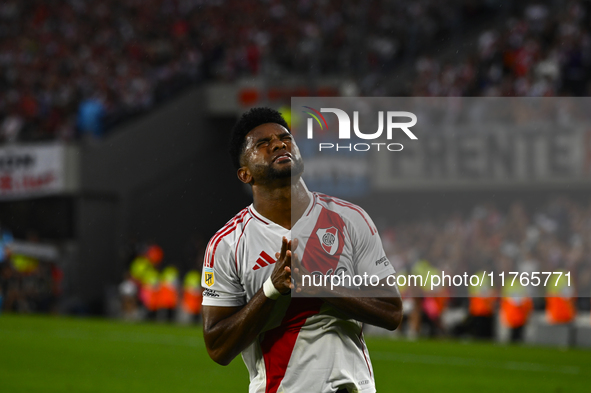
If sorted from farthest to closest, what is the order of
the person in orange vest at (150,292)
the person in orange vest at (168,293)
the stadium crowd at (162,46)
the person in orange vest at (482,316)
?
the stadium crowd at (162,46)
the person in orange vest at (150,292)
the person in orange vest at (168,293)
the person in orange vest at (482,316)

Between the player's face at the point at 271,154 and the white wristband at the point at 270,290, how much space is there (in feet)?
1.56

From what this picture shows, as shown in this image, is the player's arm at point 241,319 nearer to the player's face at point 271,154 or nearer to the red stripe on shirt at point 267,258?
the red stripe on shirt at point 267,258

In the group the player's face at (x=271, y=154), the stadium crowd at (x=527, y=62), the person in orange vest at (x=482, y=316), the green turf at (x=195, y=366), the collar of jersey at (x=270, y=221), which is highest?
the stadium crowd at (x=527, y=62)

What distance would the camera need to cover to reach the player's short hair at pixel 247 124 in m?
3.95

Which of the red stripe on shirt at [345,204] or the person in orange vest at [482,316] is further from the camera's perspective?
the person in orange vest at [482,316]

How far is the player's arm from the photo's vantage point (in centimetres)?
351

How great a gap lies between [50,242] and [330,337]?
22768 millimetres

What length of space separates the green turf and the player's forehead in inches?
317

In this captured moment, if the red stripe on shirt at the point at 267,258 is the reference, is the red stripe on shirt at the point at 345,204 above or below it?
above

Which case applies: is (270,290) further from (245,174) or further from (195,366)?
(195,366)

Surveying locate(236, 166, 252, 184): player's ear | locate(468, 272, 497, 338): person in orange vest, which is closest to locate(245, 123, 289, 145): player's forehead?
locate(236, 166, 252, 184): player's ear

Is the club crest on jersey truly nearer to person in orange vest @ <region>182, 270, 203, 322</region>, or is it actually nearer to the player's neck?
the player's neck

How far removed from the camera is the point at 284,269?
3.50 meters

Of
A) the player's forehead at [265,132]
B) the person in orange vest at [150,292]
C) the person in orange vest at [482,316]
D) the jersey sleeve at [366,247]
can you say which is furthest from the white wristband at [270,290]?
the person in orange vest at [150,292]
